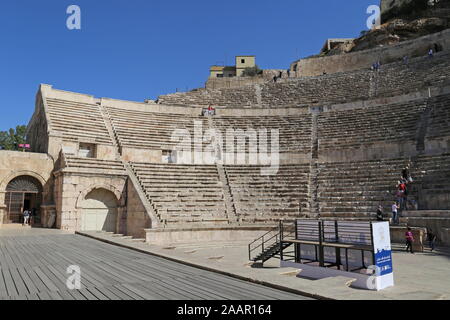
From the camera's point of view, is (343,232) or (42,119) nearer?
(343,232)

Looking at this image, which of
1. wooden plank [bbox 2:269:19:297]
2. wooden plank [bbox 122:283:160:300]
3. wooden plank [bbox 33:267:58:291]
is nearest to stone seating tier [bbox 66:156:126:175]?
wooden plank [bbox 33:267:58:291]

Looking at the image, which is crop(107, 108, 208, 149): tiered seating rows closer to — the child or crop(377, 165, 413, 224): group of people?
crop(377, 165, 413, 224): group of people

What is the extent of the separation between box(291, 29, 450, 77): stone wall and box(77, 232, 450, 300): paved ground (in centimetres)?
2746

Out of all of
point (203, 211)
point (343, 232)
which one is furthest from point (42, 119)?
point (343, 232)

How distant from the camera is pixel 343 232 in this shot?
8.77 m

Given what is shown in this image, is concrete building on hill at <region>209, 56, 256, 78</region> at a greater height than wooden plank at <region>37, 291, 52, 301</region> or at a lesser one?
greater

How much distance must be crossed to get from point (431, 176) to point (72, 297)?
57.2 feet

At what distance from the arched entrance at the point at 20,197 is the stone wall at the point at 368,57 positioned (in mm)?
30596

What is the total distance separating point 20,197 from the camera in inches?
754

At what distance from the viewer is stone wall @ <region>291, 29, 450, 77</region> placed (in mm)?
33616

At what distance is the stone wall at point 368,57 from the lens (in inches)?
1323

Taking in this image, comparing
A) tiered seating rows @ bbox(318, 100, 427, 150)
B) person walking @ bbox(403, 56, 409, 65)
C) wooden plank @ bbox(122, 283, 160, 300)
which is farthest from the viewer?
person walking @ bbox(403, 56, 409, 65)

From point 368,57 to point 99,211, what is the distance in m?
31.2
